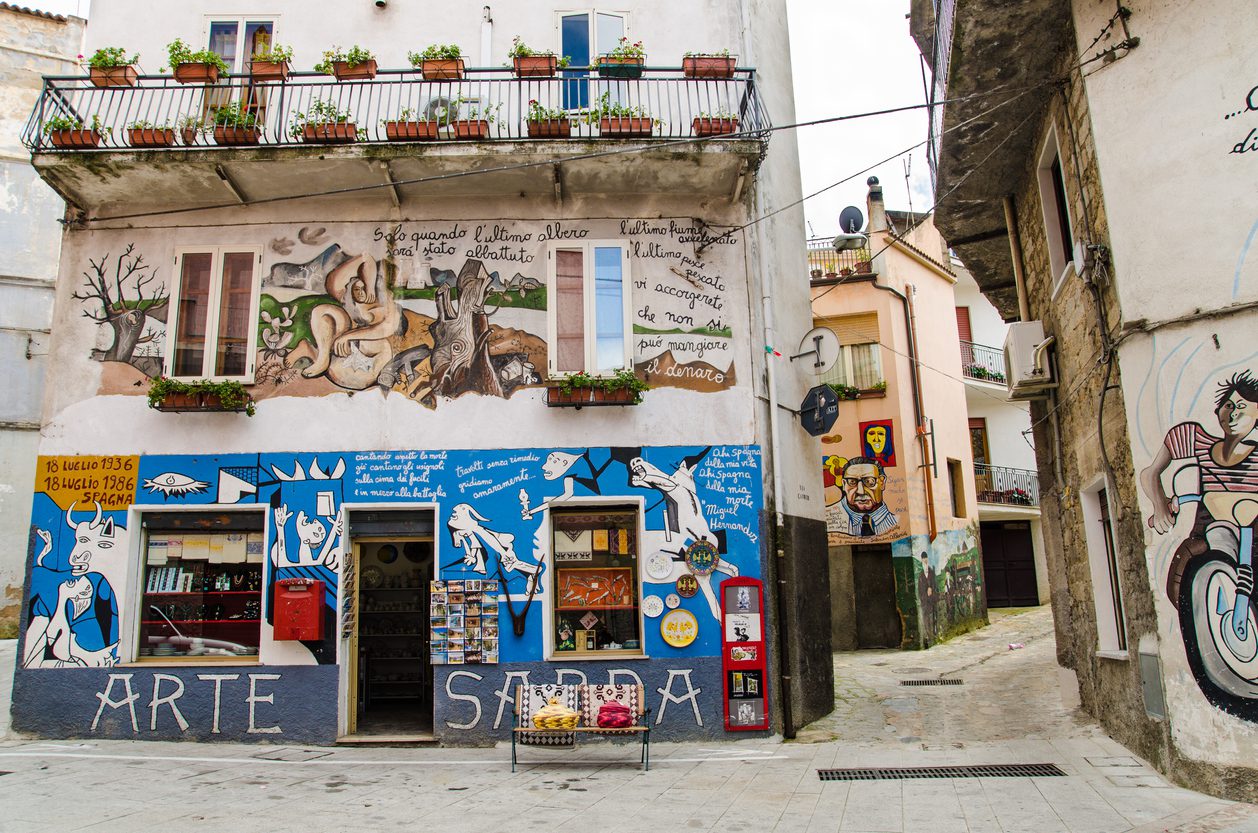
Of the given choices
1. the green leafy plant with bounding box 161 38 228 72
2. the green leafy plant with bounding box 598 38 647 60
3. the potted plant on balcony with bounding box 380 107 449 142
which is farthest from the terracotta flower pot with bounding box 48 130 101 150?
the green leafy plant with bounding box 598 38 647 60

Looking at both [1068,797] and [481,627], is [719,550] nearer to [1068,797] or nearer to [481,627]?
[481,627]

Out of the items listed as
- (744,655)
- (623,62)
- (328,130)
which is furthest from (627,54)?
(744,655)

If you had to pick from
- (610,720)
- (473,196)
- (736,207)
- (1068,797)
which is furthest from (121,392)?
(1068,797)

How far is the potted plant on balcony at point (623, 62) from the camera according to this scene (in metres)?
10.6

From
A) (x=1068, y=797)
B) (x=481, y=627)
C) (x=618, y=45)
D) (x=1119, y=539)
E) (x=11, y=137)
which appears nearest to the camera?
(x=1068, y=797)

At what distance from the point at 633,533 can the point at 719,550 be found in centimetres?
102

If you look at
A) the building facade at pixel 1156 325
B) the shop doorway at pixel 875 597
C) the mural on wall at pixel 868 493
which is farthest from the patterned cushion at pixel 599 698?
the shop doorway at pixel 875 597

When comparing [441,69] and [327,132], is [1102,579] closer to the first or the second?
[441,69]

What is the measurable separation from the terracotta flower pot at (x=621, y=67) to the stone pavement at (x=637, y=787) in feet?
25.8

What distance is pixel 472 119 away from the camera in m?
10.2

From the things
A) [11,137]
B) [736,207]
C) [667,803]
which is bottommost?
[667,803]

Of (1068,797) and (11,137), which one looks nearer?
(1068,797)

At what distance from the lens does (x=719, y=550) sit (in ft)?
32.5

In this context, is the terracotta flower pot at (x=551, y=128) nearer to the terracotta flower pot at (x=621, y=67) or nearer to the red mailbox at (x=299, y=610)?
the terracotta flower pot at (x=621, y=67)
